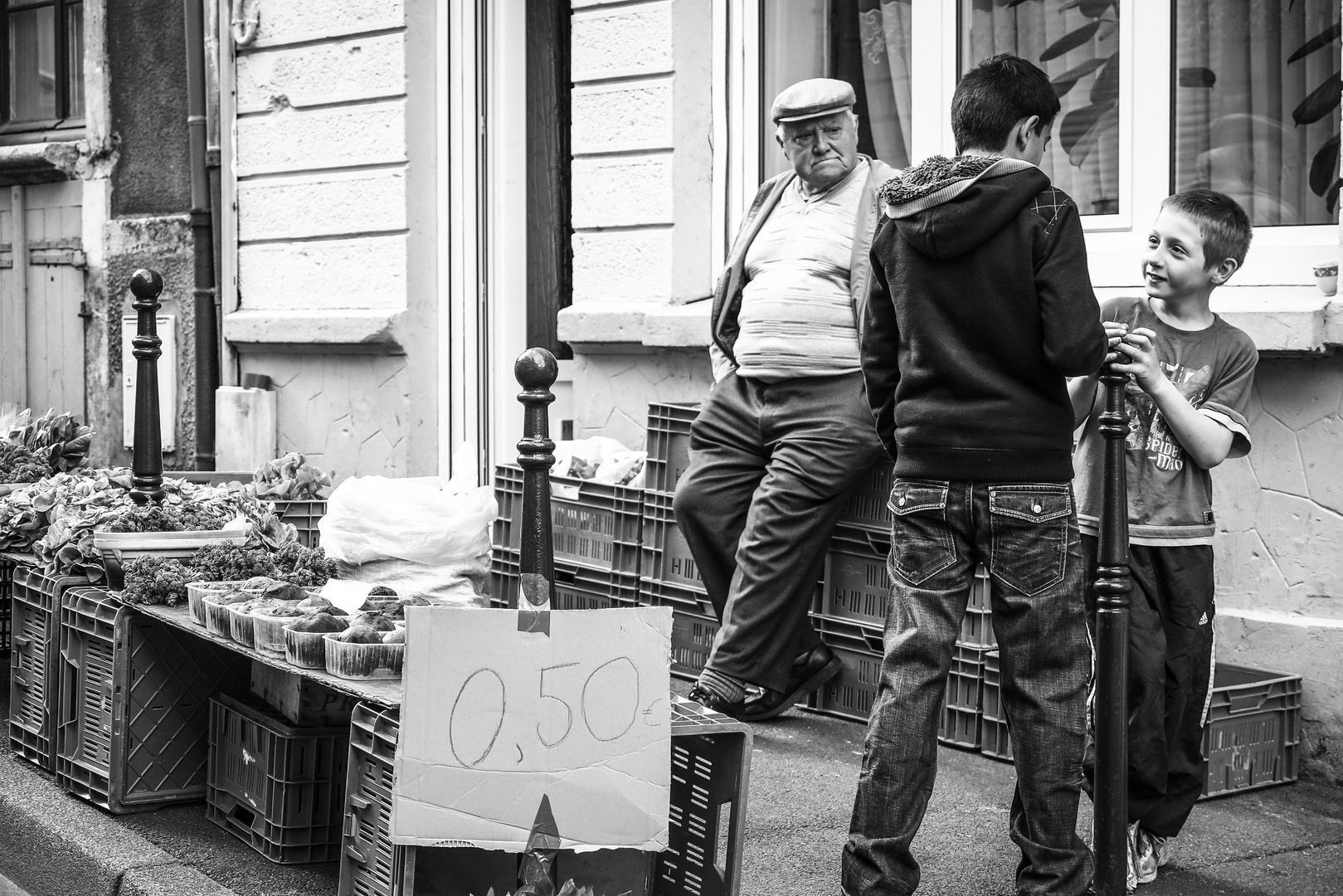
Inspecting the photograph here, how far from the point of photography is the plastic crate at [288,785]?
3916 mm

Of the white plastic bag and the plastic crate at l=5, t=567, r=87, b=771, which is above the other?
the white plastic bag

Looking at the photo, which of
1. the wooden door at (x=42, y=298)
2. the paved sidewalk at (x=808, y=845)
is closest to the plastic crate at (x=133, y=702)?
the paved sidewalk at (x=808, y=845)

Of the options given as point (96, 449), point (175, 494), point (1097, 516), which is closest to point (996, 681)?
point (1097, 516)

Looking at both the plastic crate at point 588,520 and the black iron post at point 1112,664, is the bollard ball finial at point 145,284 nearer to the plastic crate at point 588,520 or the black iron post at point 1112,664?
the plastic crate at point 588,520

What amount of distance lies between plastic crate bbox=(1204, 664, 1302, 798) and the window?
32.8 ft

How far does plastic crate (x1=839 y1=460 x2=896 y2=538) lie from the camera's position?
5223 mm

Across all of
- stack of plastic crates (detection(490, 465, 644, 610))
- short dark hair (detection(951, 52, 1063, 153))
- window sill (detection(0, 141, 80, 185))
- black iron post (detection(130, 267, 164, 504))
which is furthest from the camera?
window sill (detection(0, 141, 80, 185))

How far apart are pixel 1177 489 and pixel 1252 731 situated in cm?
131

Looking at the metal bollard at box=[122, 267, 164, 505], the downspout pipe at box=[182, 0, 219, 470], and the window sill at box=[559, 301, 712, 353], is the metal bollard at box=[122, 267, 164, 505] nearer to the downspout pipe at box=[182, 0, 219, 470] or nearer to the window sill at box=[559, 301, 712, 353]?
the window sill at box=[559, 301, 712, 353]

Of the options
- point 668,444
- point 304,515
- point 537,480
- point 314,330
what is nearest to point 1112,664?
point 537,480

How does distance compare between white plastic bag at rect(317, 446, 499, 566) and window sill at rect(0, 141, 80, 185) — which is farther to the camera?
window sill at rect(0, 141, 80, 185)

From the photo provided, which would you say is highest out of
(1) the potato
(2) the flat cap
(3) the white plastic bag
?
(2) the flat cap

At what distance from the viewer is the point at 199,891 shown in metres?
3.70

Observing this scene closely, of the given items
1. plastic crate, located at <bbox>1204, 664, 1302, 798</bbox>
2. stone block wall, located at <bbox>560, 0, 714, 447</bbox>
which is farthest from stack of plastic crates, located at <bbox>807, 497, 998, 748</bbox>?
stone block wall, located at <bbox>560, 0, 714, 447</bbox>
